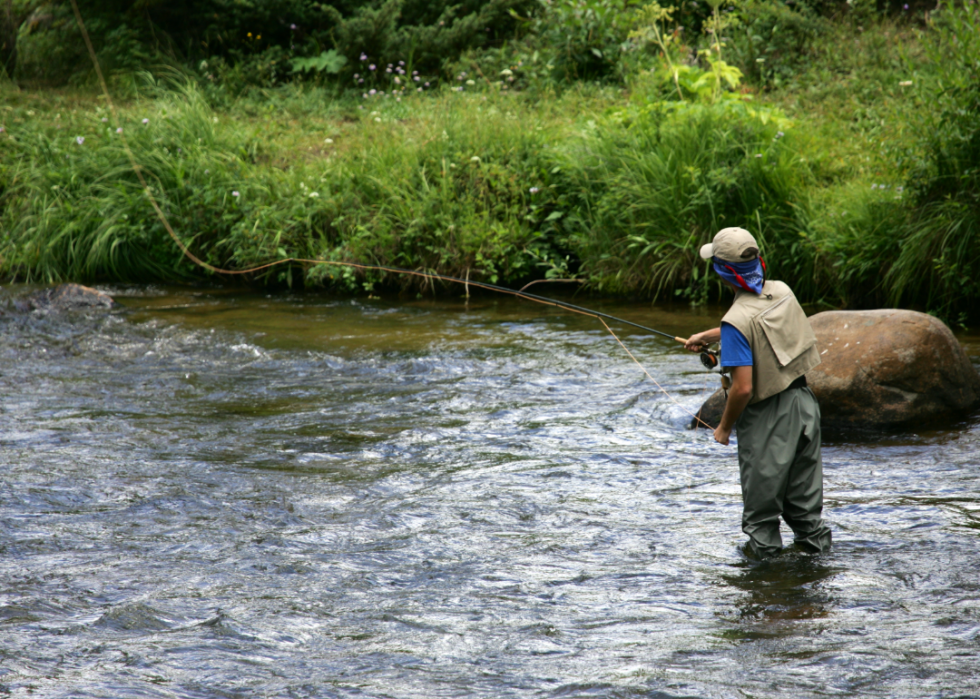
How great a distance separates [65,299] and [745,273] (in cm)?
783

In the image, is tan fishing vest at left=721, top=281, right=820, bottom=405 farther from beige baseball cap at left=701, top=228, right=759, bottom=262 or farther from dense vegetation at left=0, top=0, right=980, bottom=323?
dense vegetation at left=0, top=0, right=980, bottom=323

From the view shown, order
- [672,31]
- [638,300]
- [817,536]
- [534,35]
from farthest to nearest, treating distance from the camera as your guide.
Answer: [534,35]
[672,31]
[638,300]
[817,536]

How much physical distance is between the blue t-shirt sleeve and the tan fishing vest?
20 mm

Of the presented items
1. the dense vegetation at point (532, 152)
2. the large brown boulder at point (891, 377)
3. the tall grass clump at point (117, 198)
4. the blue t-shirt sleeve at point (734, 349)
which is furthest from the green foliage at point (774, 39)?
the blue t-shirt sleeve at point (734, 349)

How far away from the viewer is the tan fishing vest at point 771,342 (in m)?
3.82

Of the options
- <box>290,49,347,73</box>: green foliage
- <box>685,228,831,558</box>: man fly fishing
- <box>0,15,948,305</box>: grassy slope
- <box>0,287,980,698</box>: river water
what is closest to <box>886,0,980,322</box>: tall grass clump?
<box>0,15,948,305</box>: grassy slope

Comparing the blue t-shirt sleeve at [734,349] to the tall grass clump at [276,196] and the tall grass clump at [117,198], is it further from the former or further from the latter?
the tall grass clump at [117,198]

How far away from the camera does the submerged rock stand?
31.2 ft

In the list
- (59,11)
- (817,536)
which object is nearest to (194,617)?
(817,536)

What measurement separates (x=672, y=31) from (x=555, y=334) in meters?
6.48

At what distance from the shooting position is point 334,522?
449cm

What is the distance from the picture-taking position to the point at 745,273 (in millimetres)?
3895

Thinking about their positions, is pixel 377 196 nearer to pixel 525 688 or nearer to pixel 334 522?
pixel 334 522

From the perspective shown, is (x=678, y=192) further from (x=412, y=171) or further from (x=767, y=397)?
(x=767, y=397)
